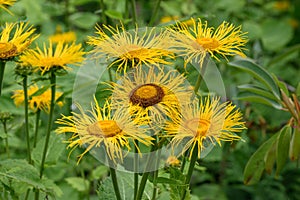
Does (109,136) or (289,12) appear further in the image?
(289,12)

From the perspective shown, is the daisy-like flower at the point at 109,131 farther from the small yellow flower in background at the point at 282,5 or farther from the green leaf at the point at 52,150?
the small yellow flower in background at the point at 282,5

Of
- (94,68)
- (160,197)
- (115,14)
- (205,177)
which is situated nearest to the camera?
(160,197)

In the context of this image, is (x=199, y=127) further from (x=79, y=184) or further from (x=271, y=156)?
(x=79, y=184)

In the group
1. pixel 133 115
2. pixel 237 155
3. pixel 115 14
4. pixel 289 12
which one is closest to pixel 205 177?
pixel 237 155

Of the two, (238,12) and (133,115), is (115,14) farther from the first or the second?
(238,12)

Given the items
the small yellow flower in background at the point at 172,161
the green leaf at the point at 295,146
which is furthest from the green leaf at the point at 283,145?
the small yellow flower in background at the point at 172,161

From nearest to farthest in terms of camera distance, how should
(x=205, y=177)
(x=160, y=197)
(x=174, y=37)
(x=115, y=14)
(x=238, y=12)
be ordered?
(x=174, y=37), (x=160, y=197), (x=115, y=14), (x=205, y=177), (x=238, y=12)

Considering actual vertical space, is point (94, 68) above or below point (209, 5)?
below

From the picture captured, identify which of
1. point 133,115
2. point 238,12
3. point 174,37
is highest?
point 238,12
